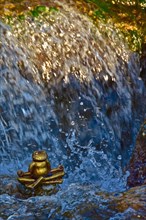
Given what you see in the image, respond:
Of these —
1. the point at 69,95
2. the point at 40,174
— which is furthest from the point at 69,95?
the point at 40,174

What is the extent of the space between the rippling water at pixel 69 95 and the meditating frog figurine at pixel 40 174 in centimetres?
197

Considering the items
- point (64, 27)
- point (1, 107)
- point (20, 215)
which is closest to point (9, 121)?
point (1, 107)

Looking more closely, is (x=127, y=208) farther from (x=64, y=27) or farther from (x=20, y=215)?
(x=64, y=27)

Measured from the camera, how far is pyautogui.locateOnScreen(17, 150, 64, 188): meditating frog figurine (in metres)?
3.94

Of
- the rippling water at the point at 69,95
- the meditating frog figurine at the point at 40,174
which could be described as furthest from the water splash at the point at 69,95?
the meditating frog figurine at the point at 40,174

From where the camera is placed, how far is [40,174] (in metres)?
3.97

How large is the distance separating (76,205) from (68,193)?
1.16ft

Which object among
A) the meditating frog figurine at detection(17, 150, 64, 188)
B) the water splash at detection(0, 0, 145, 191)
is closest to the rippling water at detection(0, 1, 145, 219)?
the water splash at detection(0, 0, 145, 191)

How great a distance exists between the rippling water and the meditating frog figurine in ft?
6.45

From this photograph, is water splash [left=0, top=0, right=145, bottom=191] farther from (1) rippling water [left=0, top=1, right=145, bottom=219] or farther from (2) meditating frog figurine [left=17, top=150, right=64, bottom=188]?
(2) meditating frog figurine [left=17, top=150, right=64, bottom=188]

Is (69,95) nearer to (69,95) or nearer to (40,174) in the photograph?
(69,95)

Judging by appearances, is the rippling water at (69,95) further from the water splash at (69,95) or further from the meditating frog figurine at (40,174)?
the meditating frog figurine at (40,174)

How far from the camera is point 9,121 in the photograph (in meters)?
6.25

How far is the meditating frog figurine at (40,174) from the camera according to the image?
394 cm
